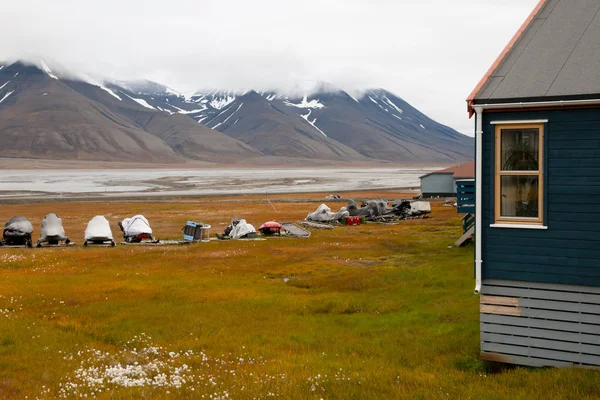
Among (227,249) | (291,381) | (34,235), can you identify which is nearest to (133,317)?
(291,381)

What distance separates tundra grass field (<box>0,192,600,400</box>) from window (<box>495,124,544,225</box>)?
370 cm

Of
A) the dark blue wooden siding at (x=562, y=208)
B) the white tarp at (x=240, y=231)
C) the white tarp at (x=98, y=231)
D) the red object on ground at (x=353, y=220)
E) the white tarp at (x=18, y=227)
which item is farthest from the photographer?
the red object on ground at (x=353, y=220)

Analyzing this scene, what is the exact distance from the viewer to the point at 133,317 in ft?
68.9

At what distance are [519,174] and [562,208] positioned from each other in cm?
124

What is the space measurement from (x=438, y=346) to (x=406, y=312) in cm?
461

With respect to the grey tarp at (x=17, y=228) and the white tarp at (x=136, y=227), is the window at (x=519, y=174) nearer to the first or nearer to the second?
the white tarp at (x=136, y=227)

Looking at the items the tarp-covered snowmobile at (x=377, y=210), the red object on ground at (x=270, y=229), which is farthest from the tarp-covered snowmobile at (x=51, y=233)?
the tarp-covered snowmobile at (x=377, y=210)

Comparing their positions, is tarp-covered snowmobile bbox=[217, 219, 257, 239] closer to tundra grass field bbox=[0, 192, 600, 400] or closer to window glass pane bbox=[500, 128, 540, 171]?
tundra grass field bbox=[0, 192, 600, 400]

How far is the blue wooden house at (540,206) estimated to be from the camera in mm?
13367

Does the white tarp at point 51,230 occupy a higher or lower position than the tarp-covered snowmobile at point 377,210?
lower

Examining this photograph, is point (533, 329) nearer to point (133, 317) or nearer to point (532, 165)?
point (532, 165)

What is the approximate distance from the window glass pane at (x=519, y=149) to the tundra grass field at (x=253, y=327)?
482 cm

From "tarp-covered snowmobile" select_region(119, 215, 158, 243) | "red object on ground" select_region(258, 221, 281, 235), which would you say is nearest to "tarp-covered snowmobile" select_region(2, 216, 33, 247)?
"tarp-covered snowmobile" select_region(119, 215, 158, 243)

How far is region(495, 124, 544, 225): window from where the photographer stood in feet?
45.4
